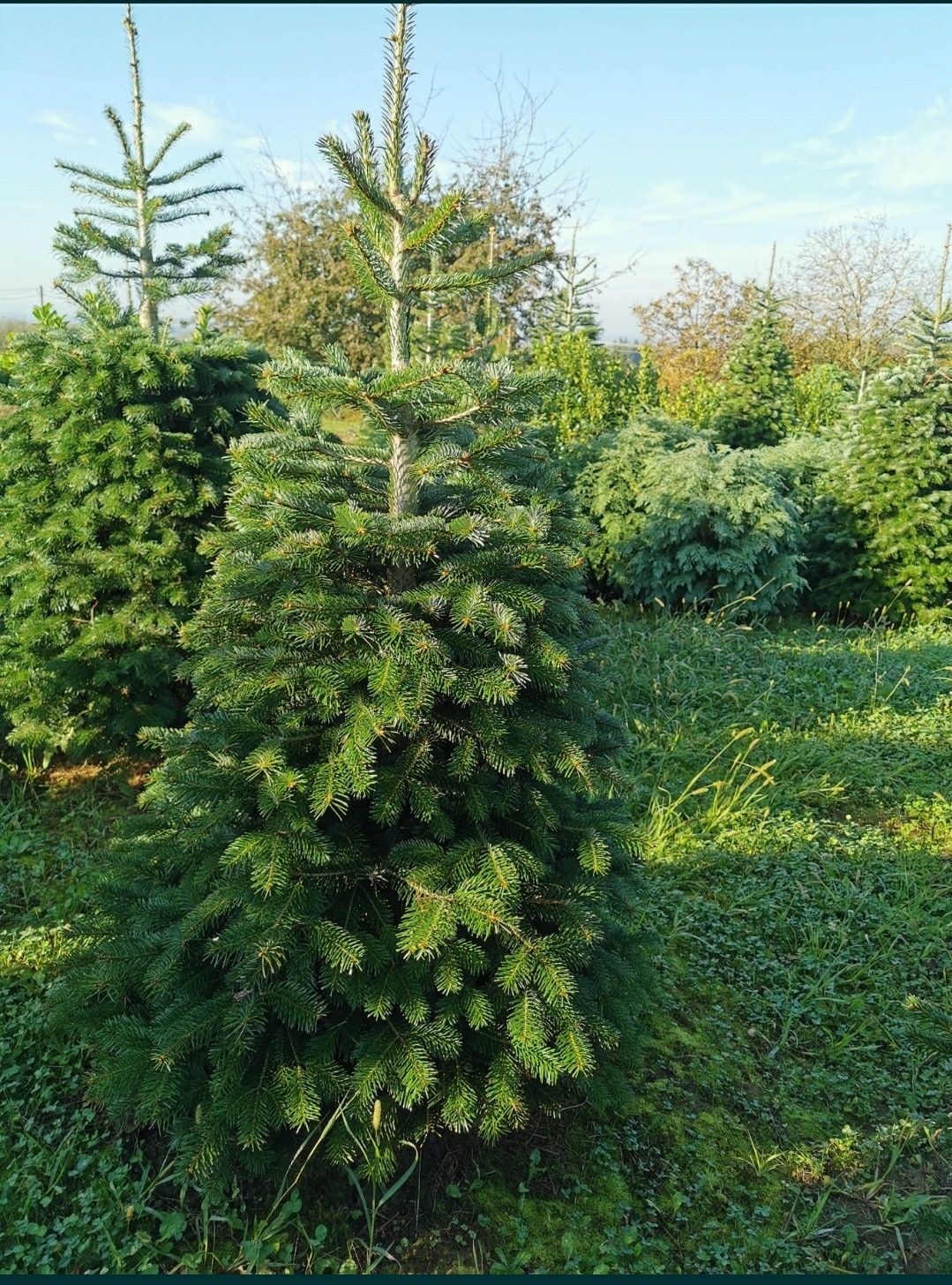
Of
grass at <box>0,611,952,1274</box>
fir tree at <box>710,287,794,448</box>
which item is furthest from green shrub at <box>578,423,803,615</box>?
fir tree at <box>710,287,794,448</box>

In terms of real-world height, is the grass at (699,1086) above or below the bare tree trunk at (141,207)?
below

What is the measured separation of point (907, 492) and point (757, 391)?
294cm

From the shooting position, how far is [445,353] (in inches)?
300

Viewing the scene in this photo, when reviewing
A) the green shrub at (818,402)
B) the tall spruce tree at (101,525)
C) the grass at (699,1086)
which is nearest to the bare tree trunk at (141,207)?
the tall spruce tree at (101,525)

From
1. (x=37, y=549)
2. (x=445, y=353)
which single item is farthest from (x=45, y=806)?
(x=445, y=353)

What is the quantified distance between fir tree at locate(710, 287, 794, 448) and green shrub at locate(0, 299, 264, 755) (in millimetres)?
7418

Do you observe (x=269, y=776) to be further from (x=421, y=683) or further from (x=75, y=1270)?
(x=75, y=1270)

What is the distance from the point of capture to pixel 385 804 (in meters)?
2.33

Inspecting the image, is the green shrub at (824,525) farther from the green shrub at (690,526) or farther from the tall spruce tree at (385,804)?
the tall spruce tree at (385,804)

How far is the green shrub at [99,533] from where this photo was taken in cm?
450

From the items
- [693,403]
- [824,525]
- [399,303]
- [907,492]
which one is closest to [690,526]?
[824,525]

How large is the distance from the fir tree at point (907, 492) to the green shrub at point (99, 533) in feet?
19.8

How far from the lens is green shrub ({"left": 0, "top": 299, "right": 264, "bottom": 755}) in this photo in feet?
14.8

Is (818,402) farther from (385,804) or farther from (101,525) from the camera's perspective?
(385,804)
